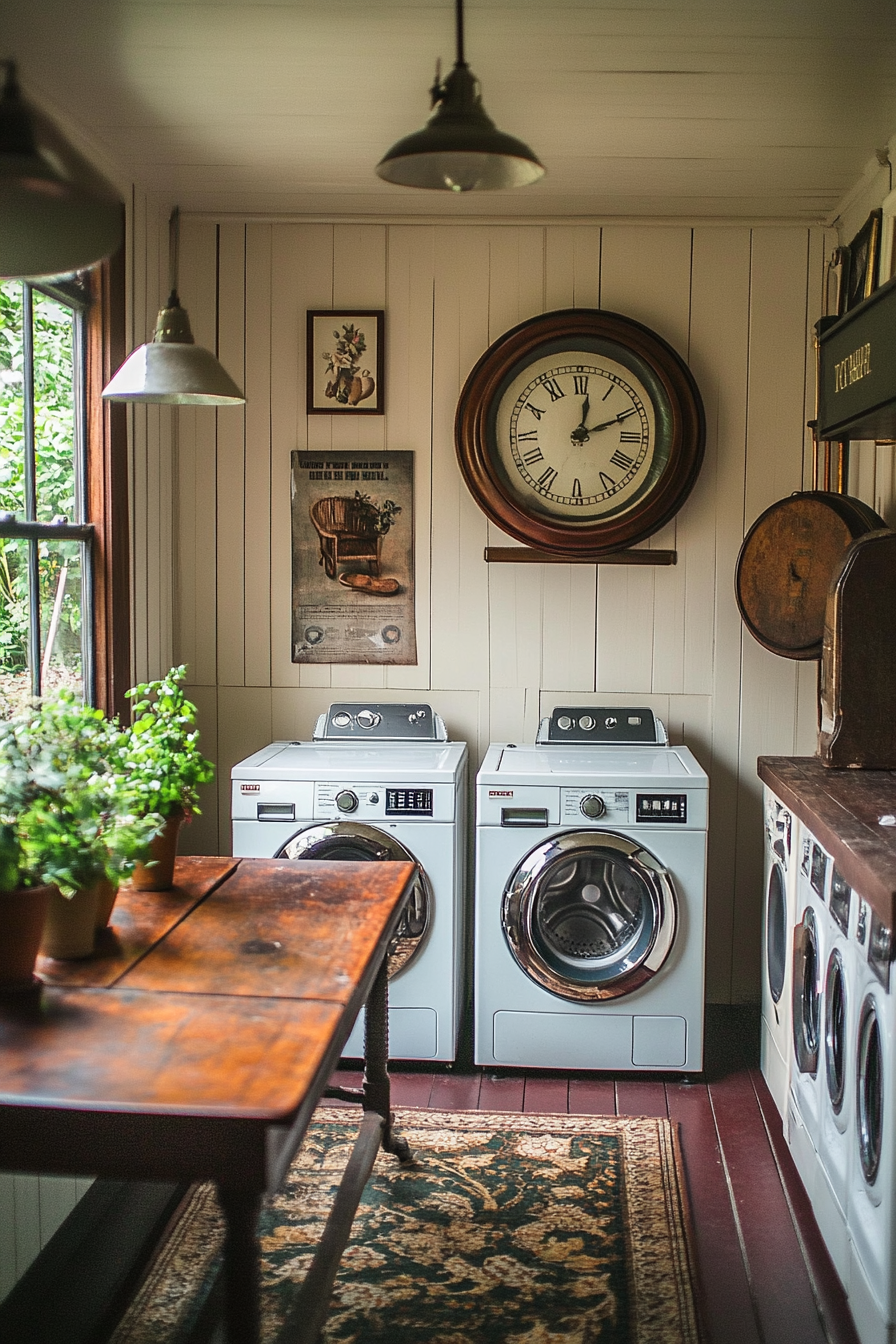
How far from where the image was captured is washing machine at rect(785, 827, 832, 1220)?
2.65 metres

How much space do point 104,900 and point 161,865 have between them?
312mm

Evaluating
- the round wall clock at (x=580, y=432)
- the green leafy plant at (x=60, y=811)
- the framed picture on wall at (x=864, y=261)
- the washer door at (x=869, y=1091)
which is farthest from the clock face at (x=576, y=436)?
the green leafy plant at (x=60, y=811)

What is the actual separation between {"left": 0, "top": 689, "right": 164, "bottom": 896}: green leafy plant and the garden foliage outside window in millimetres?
927

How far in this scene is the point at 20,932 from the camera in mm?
1789

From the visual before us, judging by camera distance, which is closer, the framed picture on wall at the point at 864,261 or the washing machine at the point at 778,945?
the washing machine at the point at 778,945

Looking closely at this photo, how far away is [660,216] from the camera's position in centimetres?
399

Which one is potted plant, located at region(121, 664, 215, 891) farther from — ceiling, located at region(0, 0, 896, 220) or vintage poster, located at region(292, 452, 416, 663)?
vintage poster, located at region(292, 452, 416, 663)

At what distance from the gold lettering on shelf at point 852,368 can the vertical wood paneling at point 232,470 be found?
7.00 feet

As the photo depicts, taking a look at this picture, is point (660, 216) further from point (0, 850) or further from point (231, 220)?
point (0, 850)

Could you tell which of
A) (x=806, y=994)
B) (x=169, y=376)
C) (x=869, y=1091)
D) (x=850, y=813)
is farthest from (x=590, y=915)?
(x=169, y=376)

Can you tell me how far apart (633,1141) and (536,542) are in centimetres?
197

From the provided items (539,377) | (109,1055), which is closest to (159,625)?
(539,377)

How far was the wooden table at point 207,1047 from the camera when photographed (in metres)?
1.46

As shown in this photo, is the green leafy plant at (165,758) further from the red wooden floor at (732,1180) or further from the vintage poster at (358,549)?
the vintage poster at (358,549)
